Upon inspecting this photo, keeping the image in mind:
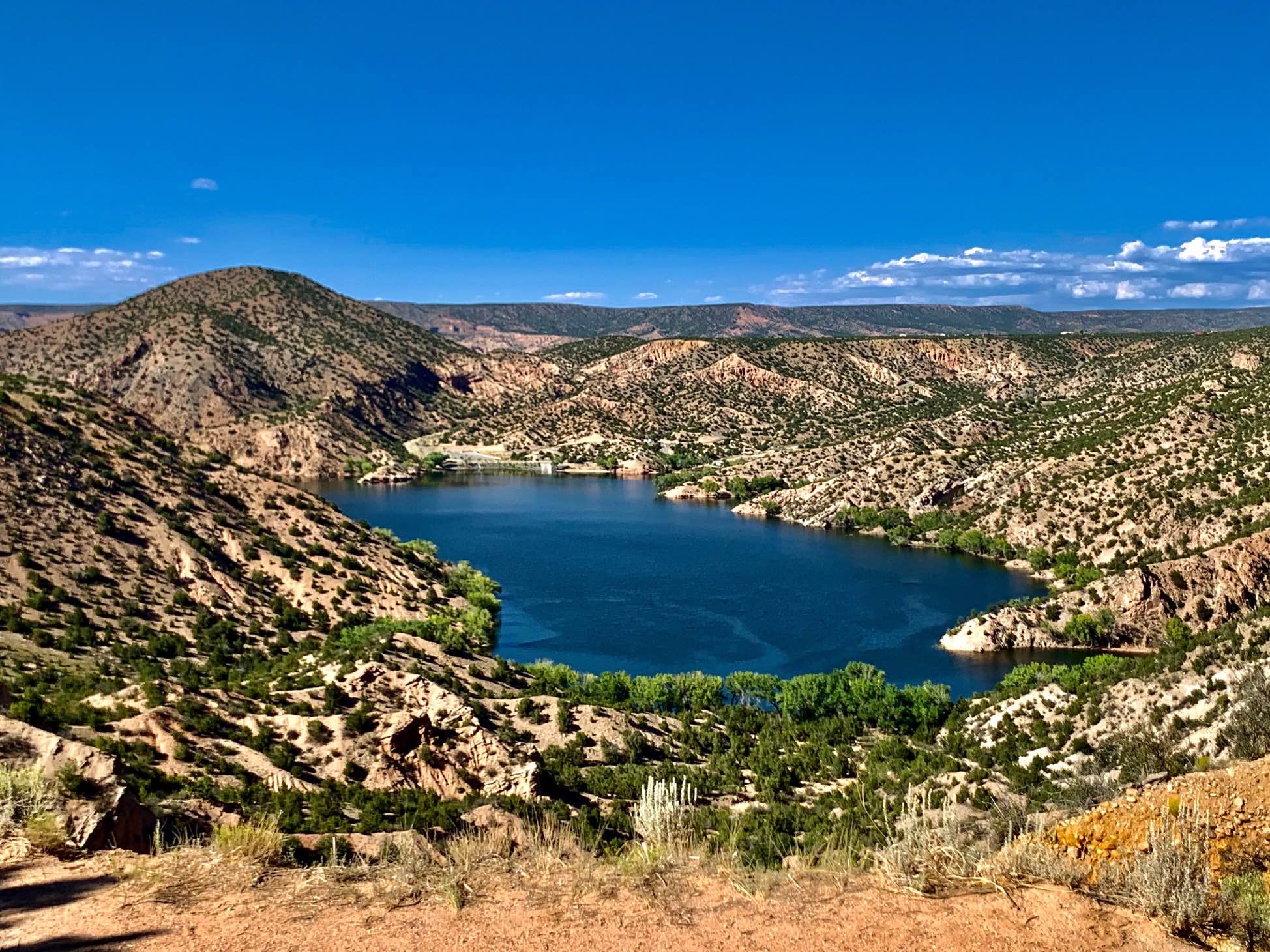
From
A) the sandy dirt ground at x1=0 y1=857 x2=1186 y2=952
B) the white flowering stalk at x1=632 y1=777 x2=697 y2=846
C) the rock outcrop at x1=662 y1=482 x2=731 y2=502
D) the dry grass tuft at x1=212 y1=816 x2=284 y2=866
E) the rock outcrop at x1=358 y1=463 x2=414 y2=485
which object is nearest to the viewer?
the sandy dirt ground at x1=0 y1=857 x2=1186 y2=952

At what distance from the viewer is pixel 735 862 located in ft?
32.5

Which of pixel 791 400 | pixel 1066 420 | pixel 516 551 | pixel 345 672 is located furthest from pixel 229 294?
pixel 345 672

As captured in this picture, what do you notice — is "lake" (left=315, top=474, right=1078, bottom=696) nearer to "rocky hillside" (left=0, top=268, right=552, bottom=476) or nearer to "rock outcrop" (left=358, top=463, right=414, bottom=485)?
"rock outcrop" (left=358, top=463, right=414, bottom=485)

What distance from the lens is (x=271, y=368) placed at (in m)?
157

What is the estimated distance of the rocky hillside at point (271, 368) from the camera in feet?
460

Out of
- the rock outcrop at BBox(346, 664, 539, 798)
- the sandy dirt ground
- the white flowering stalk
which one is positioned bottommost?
the rock outcrop at BBox(346, 664, 539, 798)

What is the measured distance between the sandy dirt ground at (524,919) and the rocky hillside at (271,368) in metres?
131

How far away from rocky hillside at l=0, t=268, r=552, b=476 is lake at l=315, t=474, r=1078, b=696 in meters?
36.9

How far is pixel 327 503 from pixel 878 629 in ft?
126

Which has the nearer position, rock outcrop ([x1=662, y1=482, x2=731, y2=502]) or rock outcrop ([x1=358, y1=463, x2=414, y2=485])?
rock outcrop ([x1=662, y1=482, x2=731, y2=502])

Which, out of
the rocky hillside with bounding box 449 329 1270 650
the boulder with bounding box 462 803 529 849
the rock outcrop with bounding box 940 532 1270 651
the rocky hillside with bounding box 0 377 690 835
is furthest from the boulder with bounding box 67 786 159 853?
the rocky hillside with bounding box 449 329 1270 650

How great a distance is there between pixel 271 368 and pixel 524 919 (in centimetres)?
16213

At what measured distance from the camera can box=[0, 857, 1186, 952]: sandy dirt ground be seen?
805 cm

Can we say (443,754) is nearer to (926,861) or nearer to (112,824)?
(112,824)
